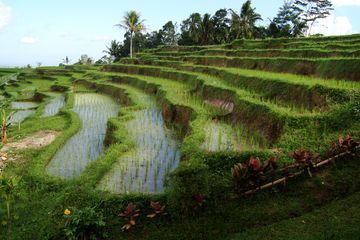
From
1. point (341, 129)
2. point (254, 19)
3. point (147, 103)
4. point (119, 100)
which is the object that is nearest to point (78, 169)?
point (341, 129)

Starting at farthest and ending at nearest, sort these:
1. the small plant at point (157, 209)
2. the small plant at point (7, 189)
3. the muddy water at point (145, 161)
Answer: the muddy water at point (145, 161) → the small plant at point (7, 189) → the small plant at point (157, 209)

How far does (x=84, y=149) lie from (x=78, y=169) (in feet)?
4.66

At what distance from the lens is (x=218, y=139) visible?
7.65 m

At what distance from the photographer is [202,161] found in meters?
5.83

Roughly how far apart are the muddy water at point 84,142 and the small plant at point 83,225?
2.46m

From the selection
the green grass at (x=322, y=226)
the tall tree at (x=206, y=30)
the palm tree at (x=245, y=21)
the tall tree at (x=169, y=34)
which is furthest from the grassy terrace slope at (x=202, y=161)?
the tall tree at (x=169, y=34)

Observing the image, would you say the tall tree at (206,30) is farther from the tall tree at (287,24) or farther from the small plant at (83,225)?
the small plant at (83,225)

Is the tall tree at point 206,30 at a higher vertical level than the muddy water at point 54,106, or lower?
higher

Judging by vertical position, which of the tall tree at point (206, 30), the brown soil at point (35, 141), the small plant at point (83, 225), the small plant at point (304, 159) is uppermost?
the tall tree at point (206, 30)

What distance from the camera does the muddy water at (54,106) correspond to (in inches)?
558

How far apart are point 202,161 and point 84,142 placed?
4560mm

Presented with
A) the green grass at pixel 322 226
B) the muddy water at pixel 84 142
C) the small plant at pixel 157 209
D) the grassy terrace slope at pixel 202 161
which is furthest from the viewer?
the muddy water at pixel 84 142

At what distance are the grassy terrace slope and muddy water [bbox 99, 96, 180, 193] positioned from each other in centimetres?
3

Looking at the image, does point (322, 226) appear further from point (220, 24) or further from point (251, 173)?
point (220, 24)
